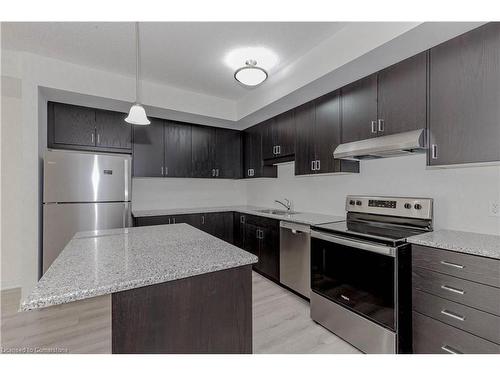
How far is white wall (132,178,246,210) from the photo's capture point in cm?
374

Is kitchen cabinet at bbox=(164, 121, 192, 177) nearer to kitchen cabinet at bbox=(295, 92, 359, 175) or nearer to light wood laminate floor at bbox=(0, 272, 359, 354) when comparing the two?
kitchen cabinet at bbox=(295, 92, 359, 175)

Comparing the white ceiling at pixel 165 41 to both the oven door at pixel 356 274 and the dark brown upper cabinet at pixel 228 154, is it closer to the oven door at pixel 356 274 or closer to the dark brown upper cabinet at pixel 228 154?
the dark brown upper cabinet at pixel 228 154

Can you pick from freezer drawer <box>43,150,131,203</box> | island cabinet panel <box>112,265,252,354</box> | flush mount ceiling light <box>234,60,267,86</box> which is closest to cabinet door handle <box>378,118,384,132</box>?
flush mount ceiling light <box>234,60,267,86</box>

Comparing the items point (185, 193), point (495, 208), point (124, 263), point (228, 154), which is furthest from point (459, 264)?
point (185, 193)

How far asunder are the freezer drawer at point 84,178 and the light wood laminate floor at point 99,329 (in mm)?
1166

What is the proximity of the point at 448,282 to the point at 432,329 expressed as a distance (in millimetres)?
333

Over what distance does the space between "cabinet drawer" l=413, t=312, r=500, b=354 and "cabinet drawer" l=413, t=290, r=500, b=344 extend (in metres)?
0.03

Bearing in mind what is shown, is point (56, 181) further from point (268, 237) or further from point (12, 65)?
point (268, 237)

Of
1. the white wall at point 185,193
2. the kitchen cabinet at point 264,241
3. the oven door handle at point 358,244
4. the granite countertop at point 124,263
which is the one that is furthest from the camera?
the white wall at point 185,193

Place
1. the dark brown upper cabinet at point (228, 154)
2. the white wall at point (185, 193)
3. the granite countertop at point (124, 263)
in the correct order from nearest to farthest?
the granite countertop at point (124, 263) → the white wall at point (185, 193) → the dark brown upper cabinet at point (228, 154)

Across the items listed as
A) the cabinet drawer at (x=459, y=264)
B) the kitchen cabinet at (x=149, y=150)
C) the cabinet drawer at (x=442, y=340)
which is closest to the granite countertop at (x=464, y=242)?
the cabinet drawer at (x=459, y=264)

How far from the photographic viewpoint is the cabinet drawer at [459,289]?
4.18 ft

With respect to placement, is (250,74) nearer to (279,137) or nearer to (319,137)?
(319,137)

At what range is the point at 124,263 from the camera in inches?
42.7
